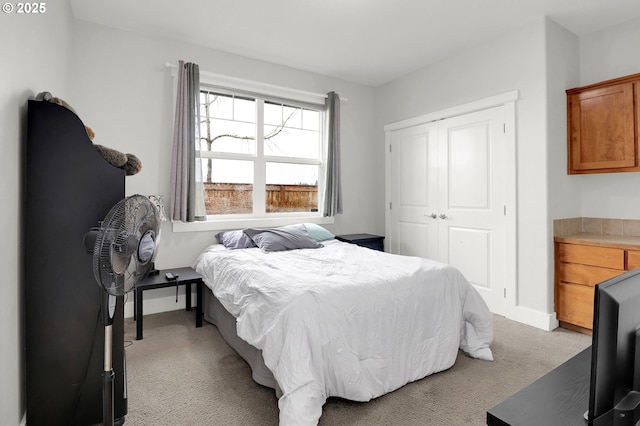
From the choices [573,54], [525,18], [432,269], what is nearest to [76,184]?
[432,269]

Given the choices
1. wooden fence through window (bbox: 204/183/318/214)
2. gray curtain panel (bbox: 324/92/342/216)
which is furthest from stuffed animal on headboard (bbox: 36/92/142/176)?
gray curtain panel (bbox: 324/92/342/216)

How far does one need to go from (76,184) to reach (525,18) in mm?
3716

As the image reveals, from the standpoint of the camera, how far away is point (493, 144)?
3.47 metres

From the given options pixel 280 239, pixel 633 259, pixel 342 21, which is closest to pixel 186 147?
pixel 280 239

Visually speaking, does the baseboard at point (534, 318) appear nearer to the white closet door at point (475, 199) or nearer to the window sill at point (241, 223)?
the white closet door at point (475, 199)

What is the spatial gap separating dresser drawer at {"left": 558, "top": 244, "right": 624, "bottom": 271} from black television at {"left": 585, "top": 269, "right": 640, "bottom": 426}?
263 centimetres

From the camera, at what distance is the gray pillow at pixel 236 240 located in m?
3.39

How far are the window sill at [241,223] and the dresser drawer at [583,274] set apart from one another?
8.27 ft

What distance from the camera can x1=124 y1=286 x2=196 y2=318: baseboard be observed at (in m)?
3.39

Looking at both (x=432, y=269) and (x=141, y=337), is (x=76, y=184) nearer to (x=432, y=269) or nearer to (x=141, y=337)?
(x=141, y=337)

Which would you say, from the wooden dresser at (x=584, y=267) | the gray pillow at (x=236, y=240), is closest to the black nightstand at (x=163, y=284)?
the gray pillow at (x=236, y=240)

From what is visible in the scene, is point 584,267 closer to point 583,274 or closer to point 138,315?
point 583,274

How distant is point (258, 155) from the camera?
4.00 m

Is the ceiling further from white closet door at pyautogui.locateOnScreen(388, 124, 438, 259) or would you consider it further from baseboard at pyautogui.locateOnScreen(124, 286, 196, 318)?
baseboard at pyautogui.locateOnScreen(124, 286, 196, 318)
